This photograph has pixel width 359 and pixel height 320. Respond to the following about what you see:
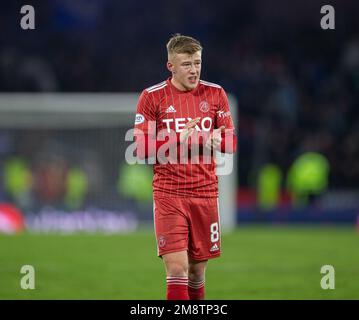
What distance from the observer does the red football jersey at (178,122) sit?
252 inches

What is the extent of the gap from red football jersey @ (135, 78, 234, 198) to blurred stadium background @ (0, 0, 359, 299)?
7.02 metres

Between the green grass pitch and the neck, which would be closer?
the neck

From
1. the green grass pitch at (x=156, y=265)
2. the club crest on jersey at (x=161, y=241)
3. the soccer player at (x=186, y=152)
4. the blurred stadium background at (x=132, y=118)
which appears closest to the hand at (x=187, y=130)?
the soccer player at (x=186, y=152)

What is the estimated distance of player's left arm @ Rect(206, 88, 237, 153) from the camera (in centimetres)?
625

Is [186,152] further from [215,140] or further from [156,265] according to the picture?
[156,265]

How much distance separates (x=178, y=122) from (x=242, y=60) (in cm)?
1836

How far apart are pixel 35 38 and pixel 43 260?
1280 cm

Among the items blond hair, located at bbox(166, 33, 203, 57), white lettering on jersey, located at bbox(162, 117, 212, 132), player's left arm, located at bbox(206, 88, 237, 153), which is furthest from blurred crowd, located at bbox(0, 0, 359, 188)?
blond hair, located at bbox(166, 33, 203, 57)

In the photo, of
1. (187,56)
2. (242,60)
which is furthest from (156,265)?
(242,60)

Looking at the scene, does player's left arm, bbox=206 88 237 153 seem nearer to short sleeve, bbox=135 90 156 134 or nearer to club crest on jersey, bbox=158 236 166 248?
short sleeve, bbox=135 90 156 134

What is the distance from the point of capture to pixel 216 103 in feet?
21.4

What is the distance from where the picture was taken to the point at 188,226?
253 inches

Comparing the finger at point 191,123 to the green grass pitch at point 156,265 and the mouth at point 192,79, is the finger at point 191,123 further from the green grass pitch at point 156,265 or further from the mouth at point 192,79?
the green grass pitch at point 156,265
